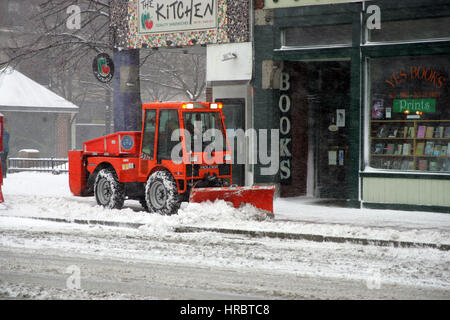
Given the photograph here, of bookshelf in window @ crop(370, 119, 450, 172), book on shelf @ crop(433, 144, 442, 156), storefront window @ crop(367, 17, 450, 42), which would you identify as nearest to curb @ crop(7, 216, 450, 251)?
bookshelf in window @ crop(370, 119, 450, 172)

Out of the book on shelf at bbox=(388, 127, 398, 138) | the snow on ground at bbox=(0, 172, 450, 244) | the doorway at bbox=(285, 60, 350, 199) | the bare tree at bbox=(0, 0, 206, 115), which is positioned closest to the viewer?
the snow on ground at bbox=(0, 172, 450, 244)

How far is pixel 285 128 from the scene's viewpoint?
54.3ft

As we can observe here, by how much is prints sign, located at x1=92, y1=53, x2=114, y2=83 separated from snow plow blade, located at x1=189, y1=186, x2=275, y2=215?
8153 millimetres

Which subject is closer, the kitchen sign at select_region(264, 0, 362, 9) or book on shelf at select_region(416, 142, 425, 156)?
book on shelf at select_region(416, 142, 425, 156)

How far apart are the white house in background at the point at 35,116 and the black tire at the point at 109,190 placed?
65.3 ft

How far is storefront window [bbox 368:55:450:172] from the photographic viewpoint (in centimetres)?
1434

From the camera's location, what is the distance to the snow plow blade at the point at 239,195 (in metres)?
12.6

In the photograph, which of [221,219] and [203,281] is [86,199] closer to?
[221,219]

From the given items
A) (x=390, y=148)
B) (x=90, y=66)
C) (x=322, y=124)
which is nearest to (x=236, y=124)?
(x=322, y=124)

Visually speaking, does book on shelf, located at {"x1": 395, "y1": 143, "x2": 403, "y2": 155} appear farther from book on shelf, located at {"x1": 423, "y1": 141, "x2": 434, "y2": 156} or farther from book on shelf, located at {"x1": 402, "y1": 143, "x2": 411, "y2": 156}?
book on shelf, located at {"x1": 423, "y1": 141, "x2": 434, "y2": 156}

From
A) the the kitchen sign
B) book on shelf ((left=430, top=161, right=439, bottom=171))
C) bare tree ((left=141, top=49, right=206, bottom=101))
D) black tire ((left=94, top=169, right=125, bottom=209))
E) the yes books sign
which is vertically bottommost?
black tire ((left=94, top=169, right=125, bottom=209))

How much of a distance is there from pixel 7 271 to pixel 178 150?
5649 millimetres

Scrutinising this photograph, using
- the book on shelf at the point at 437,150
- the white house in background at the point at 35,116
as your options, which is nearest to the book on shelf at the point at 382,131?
the book on shelf at the point at 437,150
